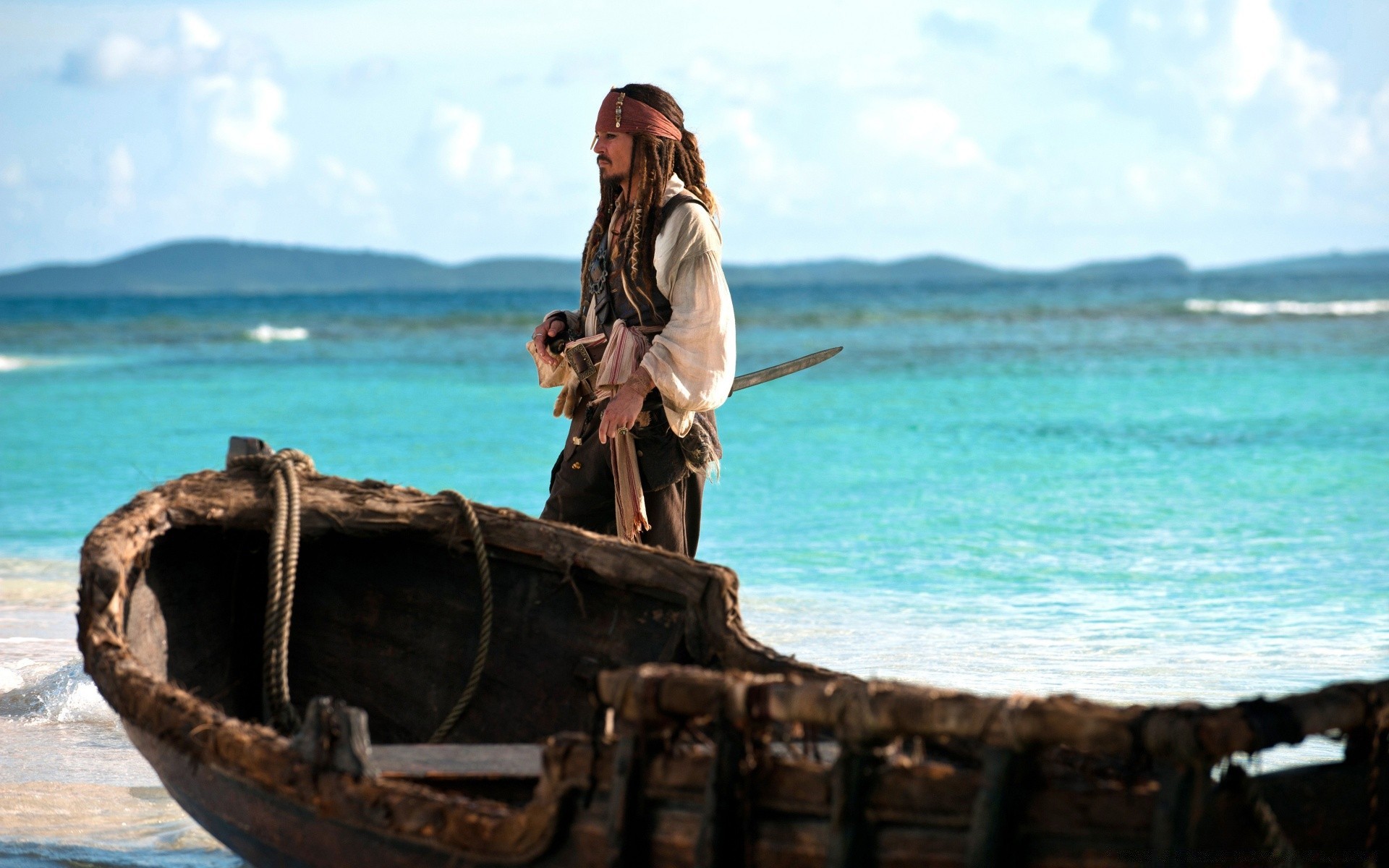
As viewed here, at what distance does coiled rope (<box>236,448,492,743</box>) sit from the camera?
293cm

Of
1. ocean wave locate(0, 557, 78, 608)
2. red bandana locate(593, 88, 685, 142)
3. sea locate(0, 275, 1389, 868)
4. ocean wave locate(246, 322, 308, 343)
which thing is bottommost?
ocean wave locate(0, 557, 78, 608)

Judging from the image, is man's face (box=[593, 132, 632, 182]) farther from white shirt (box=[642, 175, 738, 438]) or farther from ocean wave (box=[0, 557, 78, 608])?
ocean wave (box=[0, 557, 78, 608])

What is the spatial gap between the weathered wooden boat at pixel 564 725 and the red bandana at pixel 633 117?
0.95 metres

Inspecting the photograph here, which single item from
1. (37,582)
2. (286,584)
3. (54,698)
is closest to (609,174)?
(286,584)

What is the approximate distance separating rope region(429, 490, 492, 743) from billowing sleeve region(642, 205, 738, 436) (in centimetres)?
53

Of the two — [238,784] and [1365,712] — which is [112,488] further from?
[1365,712]

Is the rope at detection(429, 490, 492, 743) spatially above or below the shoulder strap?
below

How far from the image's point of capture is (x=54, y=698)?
425 centimetres

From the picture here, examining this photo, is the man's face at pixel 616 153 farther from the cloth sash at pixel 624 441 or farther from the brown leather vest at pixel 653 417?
the cloth sash at pixel 624 441

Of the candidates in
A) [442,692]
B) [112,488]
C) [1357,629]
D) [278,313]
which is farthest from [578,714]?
[278,313]

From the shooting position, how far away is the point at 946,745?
243 cm

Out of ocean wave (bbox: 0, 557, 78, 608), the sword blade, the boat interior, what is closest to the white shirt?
the sword blade

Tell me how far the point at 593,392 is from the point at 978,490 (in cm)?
627

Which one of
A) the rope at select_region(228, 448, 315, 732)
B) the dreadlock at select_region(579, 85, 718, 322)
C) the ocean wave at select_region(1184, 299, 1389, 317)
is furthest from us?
the ocean wave at select_region(1184, 299, 1389, 317)
